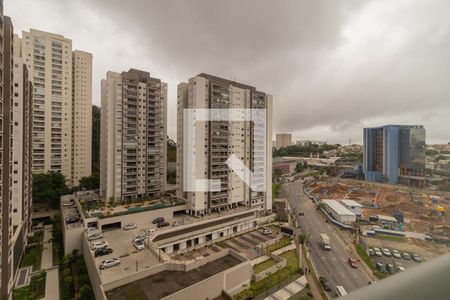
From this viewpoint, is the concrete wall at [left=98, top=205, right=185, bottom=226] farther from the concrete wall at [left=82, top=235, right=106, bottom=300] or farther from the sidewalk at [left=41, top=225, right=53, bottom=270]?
the sidewalk at [left=41, top=225, right=53, bottom=270]

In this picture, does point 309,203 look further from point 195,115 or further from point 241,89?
point 195,115

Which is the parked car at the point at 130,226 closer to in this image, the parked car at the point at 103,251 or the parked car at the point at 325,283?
the parked car at the point at 103,251

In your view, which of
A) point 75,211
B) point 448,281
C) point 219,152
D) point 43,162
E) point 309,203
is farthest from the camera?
point 309,203

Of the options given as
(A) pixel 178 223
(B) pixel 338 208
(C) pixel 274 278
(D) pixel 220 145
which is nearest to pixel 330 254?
(C) pixel 274 278

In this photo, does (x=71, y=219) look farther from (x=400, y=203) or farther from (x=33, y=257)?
(x=400, y=203)

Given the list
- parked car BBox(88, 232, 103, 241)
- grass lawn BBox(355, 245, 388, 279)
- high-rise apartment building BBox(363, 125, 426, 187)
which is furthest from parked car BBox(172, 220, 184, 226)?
high-rise apartment building BBox(363, 125, 426, 187)

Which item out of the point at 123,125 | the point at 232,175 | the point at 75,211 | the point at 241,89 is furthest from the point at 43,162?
the point at 241,89
